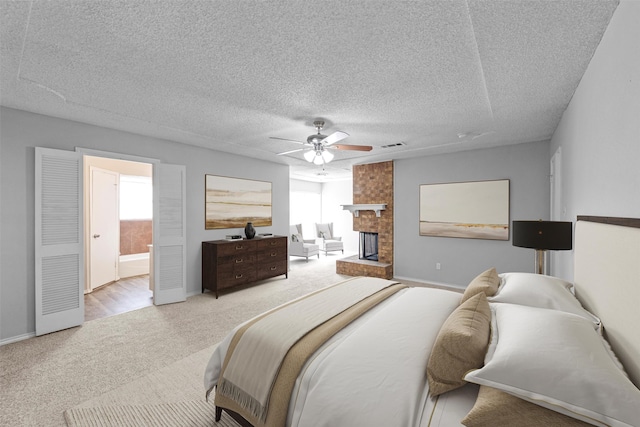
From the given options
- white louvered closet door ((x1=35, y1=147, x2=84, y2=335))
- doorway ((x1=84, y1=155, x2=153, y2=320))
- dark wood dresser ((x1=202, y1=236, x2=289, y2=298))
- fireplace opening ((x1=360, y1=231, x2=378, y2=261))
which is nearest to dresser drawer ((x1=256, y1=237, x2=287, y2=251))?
dark wood dresser ((x1=202, y1=236, x2=289, y2=298))

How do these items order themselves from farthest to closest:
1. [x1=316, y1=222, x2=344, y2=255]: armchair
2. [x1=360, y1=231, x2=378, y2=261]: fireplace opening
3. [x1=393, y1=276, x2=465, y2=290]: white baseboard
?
[x1=316, y1=222, x2=344, y2=255]: armchair → [x1=360, y1=231, x2=378, y2=261]: fireplace opening → [x1=393, y1=276, x2=465, y2=290]: white baseboard

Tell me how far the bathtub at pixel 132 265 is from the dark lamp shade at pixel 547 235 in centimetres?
668

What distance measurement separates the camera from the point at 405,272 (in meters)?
5.61

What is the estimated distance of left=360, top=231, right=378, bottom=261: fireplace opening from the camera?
6.17 meters

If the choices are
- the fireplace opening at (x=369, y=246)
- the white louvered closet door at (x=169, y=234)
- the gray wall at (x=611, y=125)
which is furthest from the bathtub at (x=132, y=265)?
the gray wall at (x=611, y=125)

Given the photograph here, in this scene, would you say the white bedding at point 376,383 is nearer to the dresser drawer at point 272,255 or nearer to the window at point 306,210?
the dresser drawer at point 272,255

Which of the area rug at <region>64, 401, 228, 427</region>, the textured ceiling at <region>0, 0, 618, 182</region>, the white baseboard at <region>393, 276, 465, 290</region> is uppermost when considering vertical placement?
the textured ceiling at <region>0, 0, 618, 182</region>

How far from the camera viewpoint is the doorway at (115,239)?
175 inches

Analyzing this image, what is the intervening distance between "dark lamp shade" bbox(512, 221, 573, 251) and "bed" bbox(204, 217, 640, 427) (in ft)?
0.98

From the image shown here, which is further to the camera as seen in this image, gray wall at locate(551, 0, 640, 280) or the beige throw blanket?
the beige throw blanket

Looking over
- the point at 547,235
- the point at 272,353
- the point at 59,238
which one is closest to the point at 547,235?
the point at 547,235

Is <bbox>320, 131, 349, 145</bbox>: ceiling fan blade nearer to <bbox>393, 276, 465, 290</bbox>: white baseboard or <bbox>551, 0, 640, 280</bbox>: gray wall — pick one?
<bbox>551, 0, 640, 280</bbox>: gray wall

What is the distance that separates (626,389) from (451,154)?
4.68 m

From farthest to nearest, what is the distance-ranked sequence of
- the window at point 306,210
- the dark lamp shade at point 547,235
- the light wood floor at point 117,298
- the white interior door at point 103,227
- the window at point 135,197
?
the window at point 306,210 → the window at point 135,197 → the white interior door at point 103,227 → the light wood floor at point 117,298 → the dark lamp shade at point 547,235
